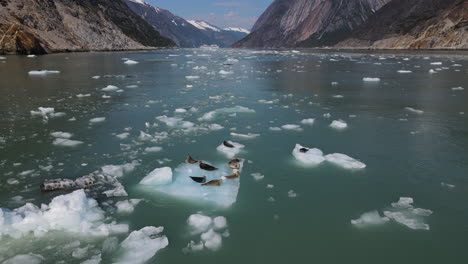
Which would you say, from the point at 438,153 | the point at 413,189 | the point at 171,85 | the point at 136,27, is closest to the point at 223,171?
the point at 413,189

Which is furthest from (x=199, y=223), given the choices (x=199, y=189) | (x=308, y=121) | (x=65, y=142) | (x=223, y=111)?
(x=223, y=111)

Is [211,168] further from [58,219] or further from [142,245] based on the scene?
[58,219]

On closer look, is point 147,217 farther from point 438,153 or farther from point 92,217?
point 438,153

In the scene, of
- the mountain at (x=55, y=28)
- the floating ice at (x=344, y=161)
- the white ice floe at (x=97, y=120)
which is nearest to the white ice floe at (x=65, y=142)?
the white ice floe at (x=97, y=120)

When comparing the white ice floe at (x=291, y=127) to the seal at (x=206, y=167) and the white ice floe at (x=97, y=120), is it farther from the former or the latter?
the white ice floe at (x=97, y=120)

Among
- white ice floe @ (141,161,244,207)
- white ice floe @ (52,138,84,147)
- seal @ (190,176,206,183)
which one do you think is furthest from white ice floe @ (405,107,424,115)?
white ice floe @ (52,138,84,147)
